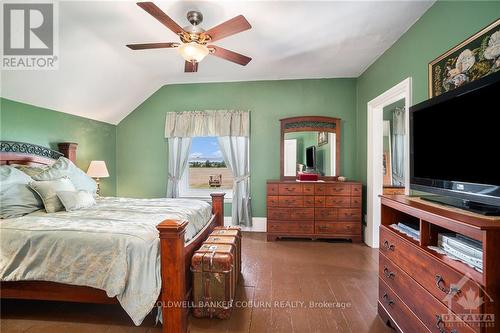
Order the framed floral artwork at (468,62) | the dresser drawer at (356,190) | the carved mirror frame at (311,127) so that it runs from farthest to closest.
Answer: the carved mirror frame at (311,127) < the dresser drawer at (356,190) < the framed floral artwork at (468,62)

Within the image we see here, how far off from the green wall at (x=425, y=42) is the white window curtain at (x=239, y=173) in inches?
87.1

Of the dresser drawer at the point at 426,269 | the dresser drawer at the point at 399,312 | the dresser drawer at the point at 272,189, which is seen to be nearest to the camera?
the dresser drawer at the point at 426,269

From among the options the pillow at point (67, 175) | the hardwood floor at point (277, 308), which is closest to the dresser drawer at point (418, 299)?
the hardwood floor at point (277, 308)

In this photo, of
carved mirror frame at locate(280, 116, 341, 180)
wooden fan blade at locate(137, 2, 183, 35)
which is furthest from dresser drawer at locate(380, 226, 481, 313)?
carved mirror frame at locate(280, 116, 341, 180)

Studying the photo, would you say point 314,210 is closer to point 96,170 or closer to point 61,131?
point 96,170

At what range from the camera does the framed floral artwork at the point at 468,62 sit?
5.04 feet

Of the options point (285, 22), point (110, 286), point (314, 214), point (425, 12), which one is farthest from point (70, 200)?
point (425, 12)

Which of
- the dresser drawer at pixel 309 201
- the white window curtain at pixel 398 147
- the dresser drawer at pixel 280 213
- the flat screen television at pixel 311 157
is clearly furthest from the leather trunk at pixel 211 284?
the white window curtain at pixel 398 147

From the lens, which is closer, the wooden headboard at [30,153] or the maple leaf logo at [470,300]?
the maple leaf logo at [470,300]

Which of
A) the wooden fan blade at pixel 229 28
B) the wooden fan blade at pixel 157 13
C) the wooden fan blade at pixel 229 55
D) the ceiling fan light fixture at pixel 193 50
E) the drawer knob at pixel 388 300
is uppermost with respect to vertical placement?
the wooden fan blade at pixel 157 13

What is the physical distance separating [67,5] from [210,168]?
3.01 meters

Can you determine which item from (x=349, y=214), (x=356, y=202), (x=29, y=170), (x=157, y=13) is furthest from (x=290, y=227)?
(x=29, y=170)

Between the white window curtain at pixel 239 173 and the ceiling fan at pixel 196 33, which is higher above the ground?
the ceiling fan at pixel 196 33

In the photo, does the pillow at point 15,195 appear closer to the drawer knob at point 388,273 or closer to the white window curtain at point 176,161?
the white window curtain at point 176,161
